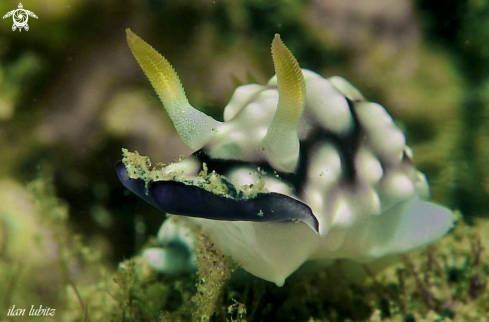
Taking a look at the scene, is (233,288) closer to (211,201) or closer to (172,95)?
(211,201)

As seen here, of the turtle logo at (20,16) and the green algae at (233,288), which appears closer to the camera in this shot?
the turtle logo at (20,16)

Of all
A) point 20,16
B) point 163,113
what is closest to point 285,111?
point 163,113

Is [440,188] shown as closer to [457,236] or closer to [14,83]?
[457,236]

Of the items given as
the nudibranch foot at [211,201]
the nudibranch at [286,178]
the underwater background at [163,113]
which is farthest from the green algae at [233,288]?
the nudibranch foot at [211,201]

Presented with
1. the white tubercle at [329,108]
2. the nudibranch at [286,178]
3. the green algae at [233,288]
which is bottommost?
the green algae at [233,288]

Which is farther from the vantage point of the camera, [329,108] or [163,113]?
[163,113]

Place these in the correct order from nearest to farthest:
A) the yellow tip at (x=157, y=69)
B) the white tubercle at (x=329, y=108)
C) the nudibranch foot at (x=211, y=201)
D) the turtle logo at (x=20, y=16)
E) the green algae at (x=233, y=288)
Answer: the nudibranch foot at (x=211, y=201), the yellow tip at (x=157, y=69), the white tubercle at (x=329, y=108), the turtle logo at (x=20, y=16), the green algae at (x=233, y=288)

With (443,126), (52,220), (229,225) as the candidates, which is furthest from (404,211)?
(52,220)

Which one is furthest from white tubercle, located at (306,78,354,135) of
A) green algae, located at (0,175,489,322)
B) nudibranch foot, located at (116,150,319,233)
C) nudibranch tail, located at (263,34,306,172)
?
green algae, located at (0,175,489,322)

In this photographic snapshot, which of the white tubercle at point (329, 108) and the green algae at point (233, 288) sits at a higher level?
the white tubercle at point (329, 108)

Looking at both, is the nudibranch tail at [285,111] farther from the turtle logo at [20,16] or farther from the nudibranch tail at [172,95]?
the turtle logo at [20,16]
